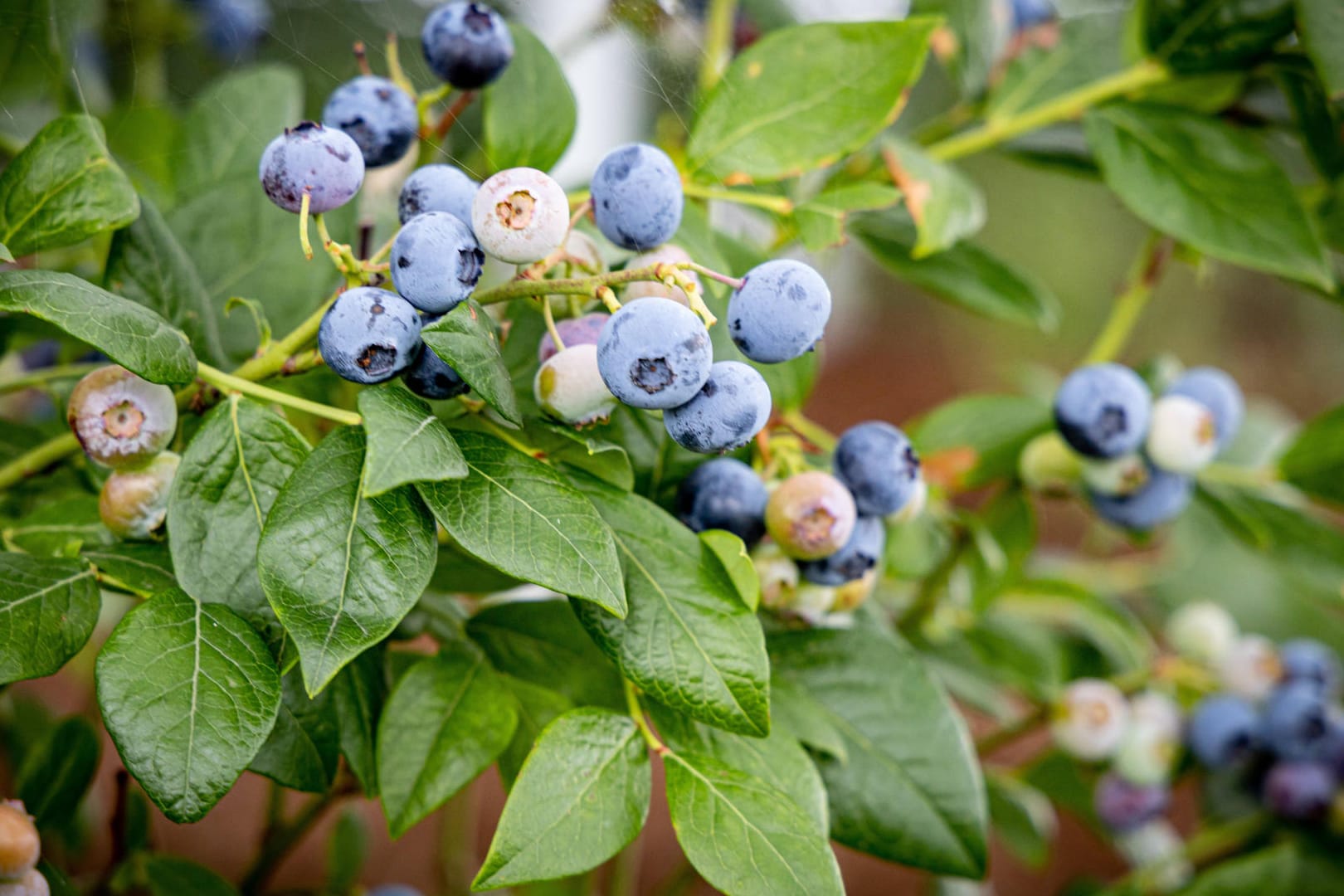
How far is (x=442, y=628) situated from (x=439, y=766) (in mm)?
93

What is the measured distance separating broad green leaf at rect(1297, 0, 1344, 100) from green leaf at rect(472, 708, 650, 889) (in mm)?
614

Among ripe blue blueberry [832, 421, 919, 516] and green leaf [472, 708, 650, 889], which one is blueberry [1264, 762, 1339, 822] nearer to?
ripe blue blueberry [832, 421, 919, 516]

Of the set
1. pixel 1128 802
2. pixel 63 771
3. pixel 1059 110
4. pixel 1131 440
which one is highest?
pixel 1059 110

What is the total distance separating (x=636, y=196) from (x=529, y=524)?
17 centimetres

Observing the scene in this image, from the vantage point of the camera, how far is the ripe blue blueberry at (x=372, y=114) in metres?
0.56

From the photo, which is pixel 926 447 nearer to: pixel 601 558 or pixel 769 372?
pixel 769 372

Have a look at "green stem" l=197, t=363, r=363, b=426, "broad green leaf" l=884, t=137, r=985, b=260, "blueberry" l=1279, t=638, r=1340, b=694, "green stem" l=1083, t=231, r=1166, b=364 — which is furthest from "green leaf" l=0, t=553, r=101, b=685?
"blueberry" l=1279, t=638, r=1340, b=694

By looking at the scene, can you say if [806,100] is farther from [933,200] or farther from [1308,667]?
[1308,667]

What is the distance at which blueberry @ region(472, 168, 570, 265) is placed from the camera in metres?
0.44

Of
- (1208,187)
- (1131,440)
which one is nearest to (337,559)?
(1131,440)

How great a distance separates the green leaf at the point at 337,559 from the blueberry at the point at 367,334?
34 millimetres

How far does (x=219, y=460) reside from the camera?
18.2 inches

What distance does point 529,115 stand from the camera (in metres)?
0.64

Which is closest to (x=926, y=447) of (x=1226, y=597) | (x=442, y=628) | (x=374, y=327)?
(x=442, y=628)
